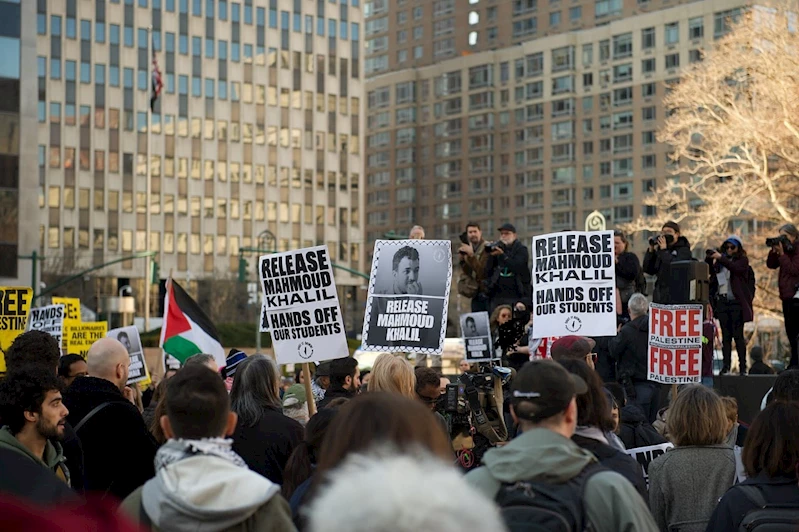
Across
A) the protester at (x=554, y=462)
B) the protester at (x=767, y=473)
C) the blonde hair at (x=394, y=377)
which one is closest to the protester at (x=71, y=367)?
the blonde hair at (x=394, y=377)

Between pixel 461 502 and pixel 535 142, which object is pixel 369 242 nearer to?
pixel 535 142

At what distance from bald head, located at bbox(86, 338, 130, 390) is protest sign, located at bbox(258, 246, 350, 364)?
11.4 feet

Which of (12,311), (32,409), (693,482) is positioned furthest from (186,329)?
(693,482)

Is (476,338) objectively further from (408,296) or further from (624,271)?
(408,296)

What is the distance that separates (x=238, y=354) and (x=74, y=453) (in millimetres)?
4868

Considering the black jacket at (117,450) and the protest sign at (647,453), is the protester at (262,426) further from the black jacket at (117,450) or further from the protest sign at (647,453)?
the protest sign at (647,453)

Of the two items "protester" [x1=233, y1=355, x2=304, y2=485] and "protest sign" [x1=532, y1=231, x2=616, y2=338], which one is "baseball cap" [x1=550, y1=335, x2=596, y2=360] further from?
"protest sign" [x1=532, y1=231, x2=616, y2=338]

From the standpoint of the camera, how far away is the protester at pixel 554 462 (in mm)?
4289

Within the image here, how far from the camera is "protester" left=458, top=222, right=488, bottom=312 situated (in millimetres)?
15188

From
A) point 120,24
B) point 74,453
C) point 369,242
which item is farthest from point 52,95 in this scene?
point 74,453

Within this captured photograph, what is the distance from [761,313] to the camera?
121 ft

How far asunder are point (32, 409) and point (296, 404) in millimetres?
3469

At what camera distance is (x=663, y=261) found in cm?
1488

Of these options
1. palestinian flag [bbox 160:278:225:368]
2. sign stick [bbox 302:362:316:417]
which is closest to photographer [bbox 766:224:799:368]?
palestinian flag [bbox 160:278:225:368]
